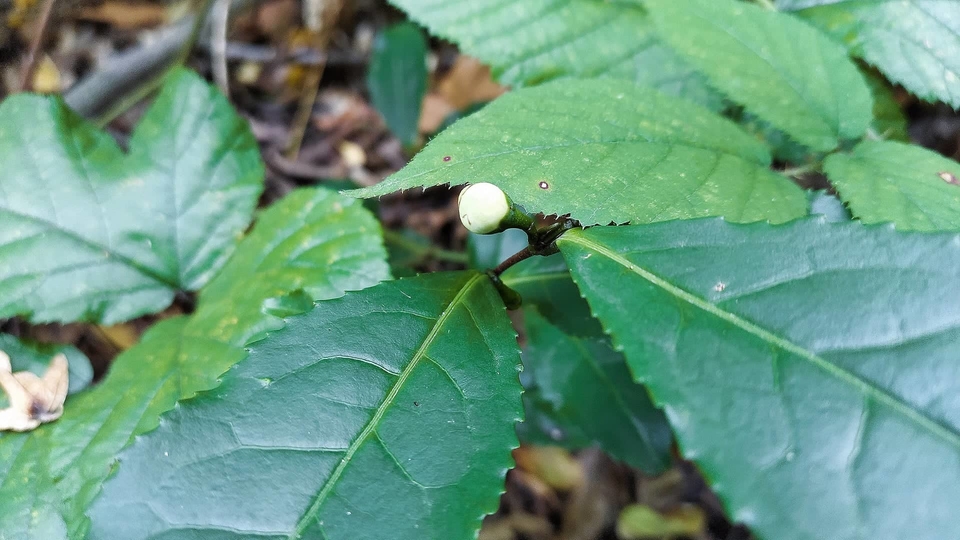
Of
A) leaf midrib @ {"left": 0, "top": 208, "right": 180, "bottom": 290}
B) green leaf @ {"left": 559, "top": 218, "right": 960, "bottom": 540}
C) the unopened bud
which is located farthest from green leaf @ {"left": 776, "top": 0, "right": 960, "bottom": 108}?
leaf midrib @ {"left": 0, "top": 208, "right": 180, "bottom": 290}

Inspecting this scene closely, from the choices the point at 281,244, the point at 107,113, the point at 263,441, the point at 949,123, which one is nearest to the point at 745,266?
the point at 263,441

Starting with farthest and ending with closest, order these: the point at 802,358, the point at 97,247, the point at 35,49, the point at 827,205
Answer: the point at 35,49
the point at 97,247
the point at 827,205
the point at 802,358

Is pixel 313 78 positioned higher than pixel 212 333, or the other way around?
pixel 313 78

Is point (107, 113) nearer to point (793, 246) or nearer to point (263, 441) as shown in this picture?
point (263, 441)

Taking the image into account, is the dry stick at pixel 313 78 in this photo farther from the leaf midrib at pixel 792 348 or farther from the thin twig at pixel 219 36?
the leaf midrib at pixel 792 348

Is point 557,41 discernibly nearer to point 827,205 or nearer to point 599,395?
point 827,205

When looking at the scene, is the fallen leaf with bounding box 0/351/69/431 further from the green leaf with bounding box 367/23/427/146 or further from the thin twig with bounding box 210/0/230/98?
the thin twig with bounding box 210/0/230/98

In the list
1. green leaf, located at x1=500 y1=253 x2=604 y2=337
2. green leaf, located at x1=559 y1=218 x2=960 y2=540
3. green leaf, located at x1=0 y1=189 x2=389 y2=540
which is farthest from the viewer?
green leaf, located at x1=500 y1=253 x2=604 y2=337

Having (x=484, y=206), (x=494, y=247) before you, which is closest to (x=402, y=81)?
(x=494, y=247)
